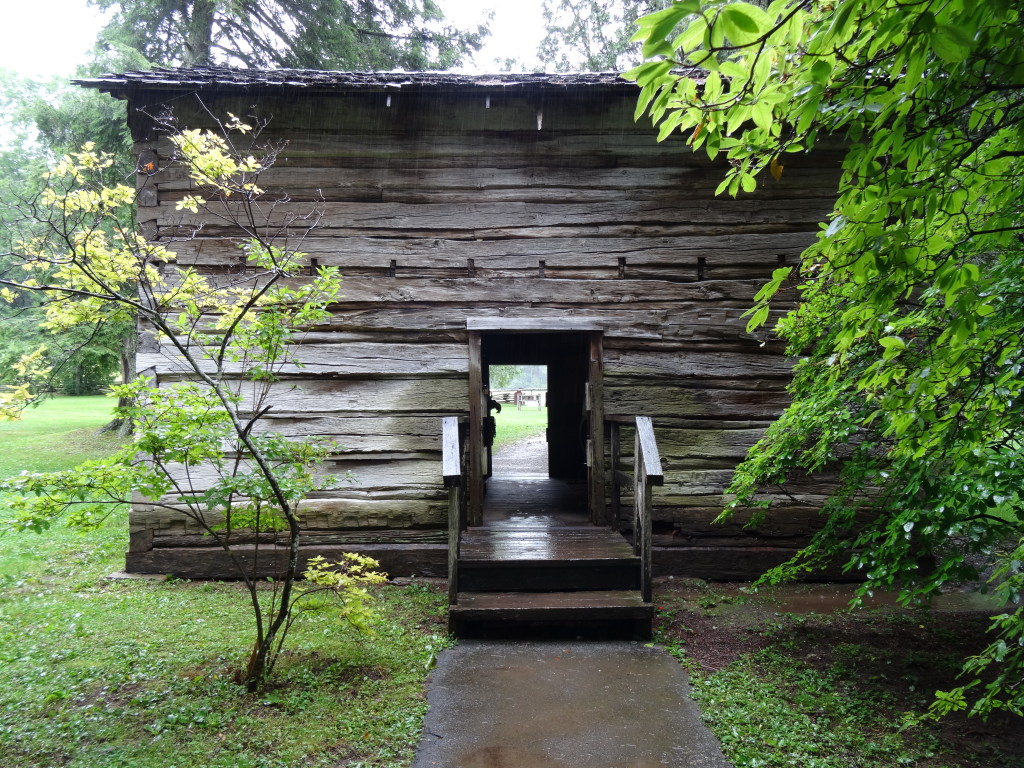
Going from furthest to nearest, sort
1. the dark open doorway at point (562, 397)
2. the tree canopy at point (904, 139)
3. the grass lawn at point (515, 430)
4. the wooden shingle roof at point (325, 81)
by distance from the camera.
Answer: the grass lawn at point (515, 430) → the dark open doorway at point (562, 397) → the wooden shingle roof at point (325, 81) → the tree canopy at point (904, 139)

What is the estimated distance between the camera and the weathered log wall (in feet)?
21.6

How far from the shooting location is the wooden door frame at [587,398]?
6383 millimetres

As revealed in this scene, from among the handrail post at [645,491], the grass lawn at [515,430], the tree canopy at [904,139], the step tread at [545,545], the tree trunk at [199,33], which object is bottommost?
the grass lawn at [515,430]

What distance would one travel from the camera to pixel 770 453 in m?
4.88

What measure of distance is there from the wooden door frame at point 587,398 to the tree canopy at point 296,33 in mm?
8929

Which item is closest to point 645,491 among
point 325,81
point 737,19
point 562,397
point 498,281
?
point 498,281

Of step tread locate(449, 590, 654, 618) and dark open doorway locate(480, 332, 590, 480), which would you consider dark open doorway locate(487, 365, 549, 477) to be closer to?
dark open doorway locate(480, 332, 590, 480)

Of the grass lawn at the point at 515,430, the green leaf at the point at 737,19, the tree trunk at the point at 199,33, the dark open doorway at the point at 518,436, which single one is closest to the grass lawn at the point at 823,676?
the green leaf at the point at 737,19

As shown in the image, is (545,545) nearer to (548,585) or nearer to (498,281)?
(548,585)

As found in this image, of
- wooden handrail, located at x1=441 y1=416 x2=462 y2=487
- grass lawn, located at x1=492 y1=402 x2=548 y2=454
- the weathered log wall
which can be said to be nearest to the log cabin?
the weathered log wall

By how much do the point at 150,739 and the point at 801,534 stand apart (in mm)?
6004

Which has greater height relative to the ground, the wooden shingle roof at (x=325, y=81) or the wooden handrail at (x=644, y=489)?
the wooden shingle roof at (x=325, y=81)

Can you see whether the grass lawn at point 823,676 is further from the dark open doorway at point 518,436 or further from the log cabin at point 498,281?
the dark open doorway at point 518,436

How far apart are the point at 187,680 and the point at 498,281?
14.4ft
